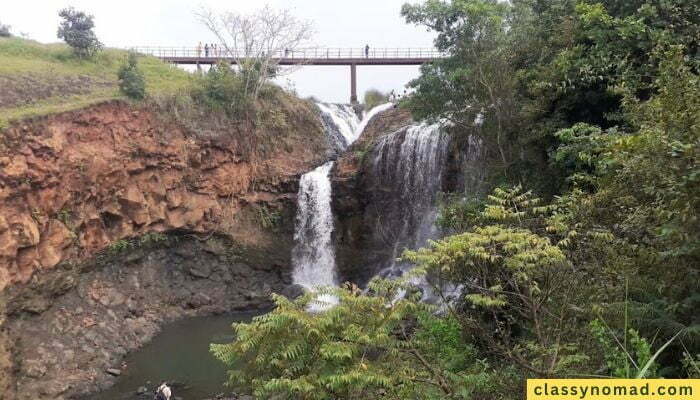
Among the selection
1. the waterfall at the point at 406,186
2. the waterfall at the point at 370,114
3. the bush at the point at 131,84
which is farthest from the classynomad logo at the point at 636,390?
the waterfall at the point at 370,114

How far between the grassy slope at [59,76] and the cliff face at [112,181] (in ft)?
3.58

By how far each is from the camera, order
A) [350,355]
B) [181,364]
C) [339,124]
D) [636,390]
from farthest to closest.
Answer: [339,124], [181,364], [350,355], [636,390]

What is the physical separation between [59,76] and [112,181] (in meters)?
6.47

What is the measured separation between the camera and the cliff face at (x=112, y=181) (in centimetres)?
1539

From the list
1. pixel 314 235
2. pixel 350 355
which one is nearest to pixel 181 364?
pixel 314 235

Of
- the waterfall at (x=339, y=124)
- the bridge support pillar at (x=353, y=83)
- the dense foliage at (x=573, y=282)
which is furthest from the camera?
the bridge support pillar at (x=353, y=83)

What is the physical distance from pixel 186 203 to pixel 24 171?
5982 mm

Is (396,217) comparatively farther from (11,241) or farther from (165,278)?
(11,241)

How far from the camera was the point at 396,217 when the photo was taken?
66.7 ft

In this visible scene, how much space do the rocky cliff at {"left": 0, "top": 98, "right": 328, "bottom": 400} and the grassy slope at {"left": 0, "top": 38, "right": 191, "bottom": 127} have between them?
1.20 metres

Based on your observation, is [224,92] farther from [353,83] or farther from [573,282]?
[573,282]

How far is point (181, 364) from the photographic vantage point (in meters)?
14.9

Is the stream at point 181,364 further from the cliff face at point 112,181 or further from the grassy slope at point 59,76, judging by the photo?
the grassy slope at point 59,76

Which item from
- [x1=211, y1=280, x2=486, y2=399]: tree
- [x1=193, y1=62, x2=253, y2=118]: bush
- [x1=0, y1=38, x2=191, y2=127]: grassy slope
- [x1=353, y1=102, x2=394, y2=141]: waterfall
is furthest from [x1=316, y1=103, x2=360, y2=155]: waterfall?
[x1=211, y1=280, x2=486, y2=399]: tree
